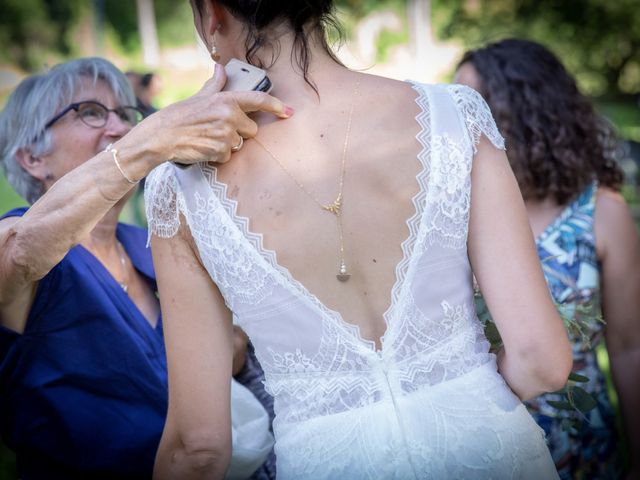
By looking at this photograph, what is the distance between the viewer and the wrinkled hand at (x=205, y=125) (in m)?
1.66

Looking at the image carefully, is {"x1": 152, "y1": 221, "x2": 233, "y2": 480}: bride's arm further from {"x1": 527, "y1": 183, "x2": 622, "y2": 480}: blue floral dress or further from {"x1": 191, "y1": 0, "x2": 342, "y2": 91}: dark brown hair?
{"x1": 527, "y1": 183, "x2": 622, "y2": 480}: blue floral dress

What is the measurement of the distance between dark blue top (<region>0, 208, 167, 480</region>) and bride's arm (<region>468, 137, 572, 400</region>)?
1.33 m

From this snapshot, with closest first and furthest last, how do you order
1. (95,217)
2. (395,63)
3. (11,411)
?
(95,217), (11,411), (395,63)

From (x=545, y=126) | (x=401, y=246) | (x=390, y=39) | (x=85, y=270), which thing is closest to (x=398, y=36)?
(x=390, y=39)

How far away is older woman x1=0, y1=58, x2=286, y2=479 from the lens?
5.97 ft

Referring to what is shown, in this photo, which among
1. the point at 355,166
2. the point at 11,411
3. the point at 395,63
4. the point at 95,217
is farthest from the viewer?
the point at 395,63

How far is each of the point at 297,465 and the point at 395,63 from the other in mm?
22549

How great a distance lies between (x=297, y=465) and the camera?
1738mm

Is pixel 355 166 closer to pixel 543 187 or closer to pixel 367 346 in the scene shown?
pixel 367 346

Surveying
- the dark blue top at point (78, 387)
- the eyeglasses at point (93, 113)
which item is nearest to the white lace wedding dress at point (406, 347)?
the dark blue top at point (78, 387)

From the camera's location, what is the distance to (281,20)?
5.51 ft

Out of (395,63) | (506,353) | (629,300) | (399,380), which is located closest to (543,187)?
(629,300)

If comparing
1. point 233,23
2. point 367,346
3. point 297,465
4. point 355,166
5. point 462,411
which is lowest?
point 297,465

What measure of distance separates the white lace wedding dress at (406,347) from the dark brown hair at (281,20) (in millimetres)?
287
